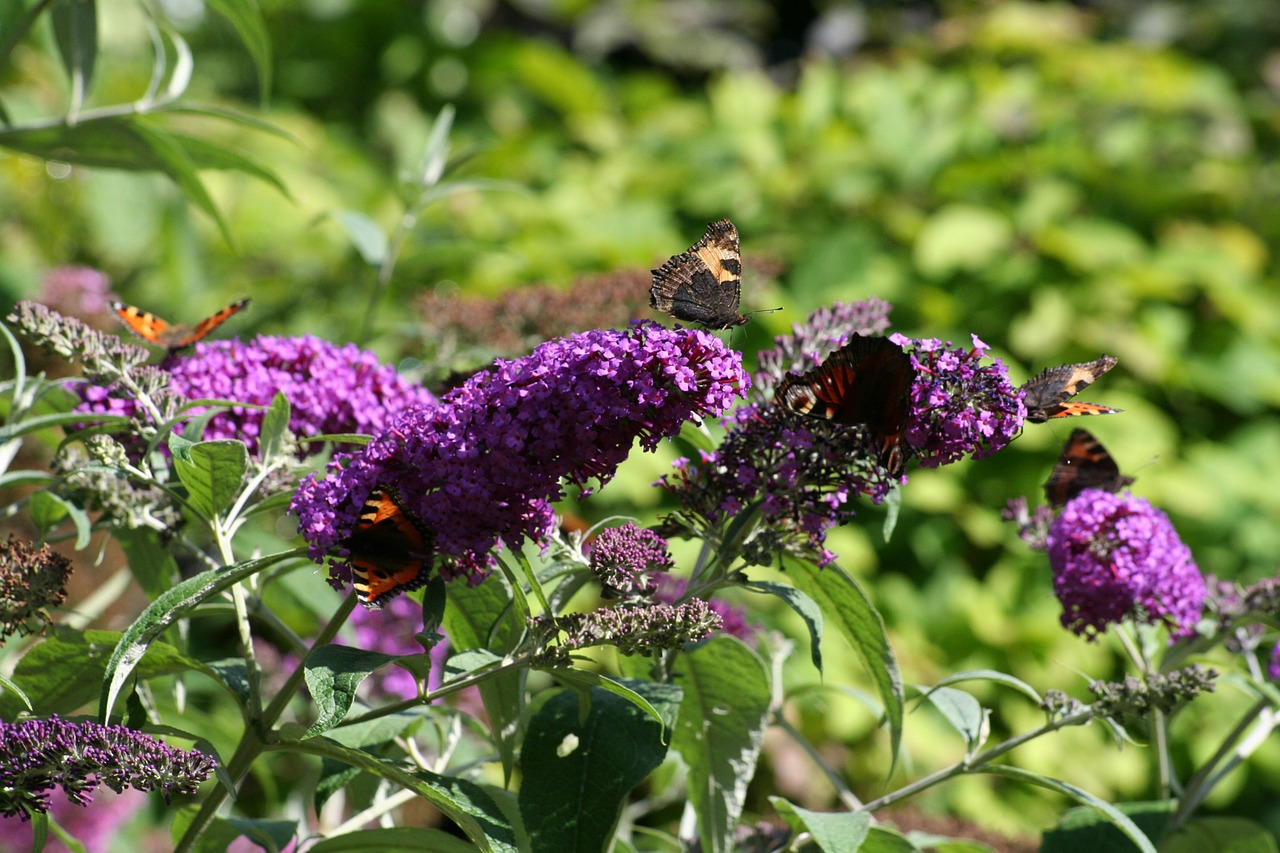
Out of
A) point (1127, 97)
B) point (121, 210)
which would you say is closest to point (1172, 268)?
point (1127, 97)

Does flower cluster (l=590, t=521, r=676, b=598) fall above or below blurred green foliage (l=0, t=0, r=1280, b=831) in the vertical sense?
below

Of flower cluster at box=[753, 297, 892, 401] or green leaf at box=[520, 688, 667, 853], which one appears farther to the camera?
flower cluster at box=[753, 297, 892, 401]

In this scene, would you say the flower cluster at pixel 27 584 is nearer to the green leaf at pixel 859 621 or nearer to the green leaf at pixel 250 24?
the green leaf at pixel 859 621

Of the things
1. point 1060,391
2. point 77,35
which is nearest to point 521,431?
point 1060,391

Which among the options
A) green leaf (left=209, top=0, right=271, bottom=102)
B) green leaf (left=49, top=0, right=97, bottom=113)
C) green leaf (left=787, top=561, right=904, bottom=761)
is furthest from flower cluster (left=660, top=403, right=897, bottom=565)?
green leaf (left=49, top=0, right=97, bottom=113)

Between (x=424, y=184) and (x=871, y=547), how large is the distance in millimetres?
2664

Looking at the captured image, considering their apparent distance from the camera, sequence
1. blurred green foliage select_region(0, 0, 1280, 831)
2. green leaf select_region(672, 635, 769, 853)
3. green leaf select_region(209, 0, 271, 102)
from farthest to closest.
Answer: blurred green foliage select_region(0, 0, 1280, 831)
green leaf select_region(209, 0, 271, 102)
green leaf select_region(672, 635, 769, 853)

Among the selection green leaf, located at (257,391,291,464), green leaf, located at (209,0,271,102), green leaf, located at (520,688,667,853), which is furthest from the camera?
green leaf, located at (209,0,271,102)

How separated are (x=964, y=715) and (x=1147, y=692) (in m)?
0.24

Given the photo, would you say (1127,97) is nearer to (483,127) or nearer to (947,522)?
(947,522)

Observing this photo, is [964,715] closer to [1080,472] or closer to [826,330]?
[1080,472]

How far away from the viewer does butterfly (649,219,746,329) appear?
1.42 metres

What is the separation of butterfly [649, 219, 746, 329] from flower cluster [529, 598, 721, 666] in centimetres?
41

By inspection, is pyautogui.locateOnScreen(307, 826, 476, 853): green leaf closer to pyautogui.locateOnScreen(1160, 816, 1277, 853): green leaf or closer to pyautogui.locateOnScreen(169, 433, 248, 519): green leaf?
pyautogui.locateOnScreen(169, 433, 248, 519): green leaf
